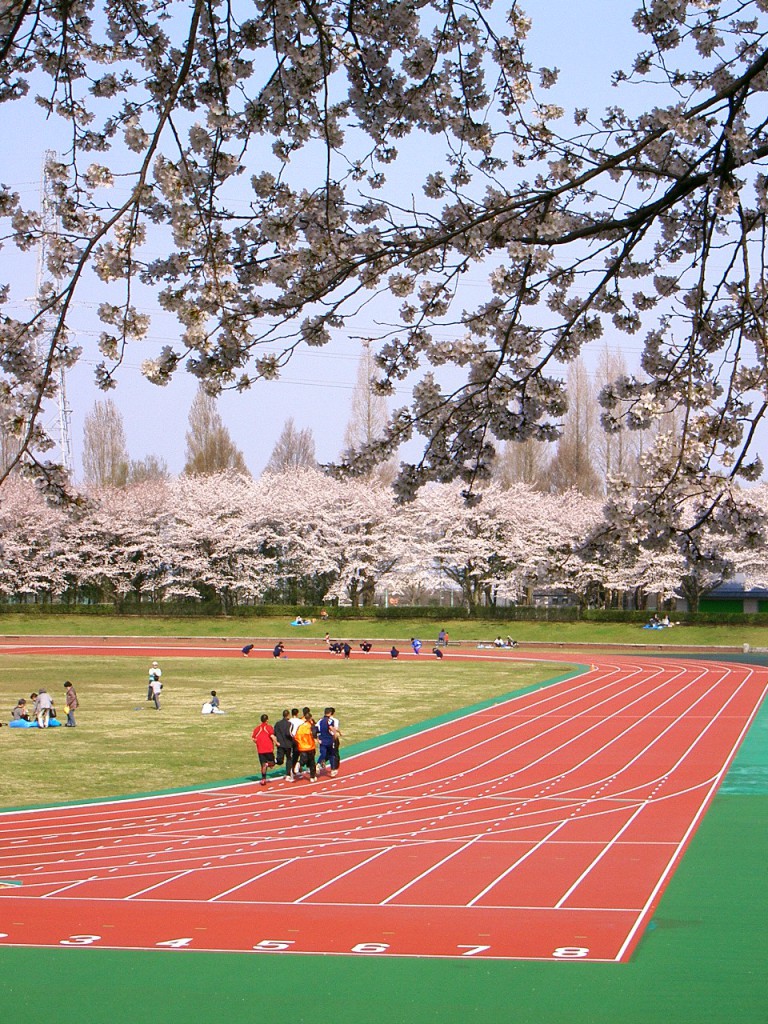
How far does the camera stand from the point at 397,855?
50.9 feet

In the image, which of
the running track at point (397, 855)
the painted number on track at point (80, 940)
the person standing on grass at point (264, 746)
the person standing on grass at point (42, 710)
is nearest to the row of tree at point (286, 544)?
the person standing on grass at point (42, 710)

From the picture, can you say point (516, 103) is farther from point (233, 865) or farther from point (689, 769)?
point (689, 769)

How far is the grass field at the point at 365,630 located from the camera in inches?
2217

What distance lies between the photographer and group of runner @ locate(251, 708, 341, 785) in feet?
68.4

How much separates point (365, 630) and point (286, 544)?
37.2 feet

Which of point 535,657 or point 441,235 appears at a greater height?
point 441,235

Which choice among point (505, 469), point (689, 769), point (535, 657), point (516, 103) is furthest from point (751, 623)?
point (516, 103)

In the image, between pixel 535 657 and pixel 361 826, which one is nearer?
pixel 361 826

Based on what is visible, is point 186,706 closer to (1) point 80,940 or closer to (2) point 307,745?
(2) point 307,745

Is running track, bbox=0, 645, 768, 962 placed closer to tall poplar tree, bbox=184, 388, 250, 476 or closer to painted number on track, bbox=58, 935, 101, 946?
painted number on track, bbox=58, 935, 101, 946

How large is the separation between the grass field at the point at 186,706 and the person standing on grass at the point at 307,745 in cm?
153

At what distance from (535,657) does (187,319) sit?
45.6 meters

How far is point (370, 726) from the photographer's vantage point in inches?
1117

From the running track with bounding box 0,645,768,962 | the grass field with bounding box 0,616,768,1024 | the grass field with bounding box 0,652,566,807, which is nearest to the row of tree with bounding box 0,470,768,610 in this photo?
the grass field with bounding box 0,652,566,807
